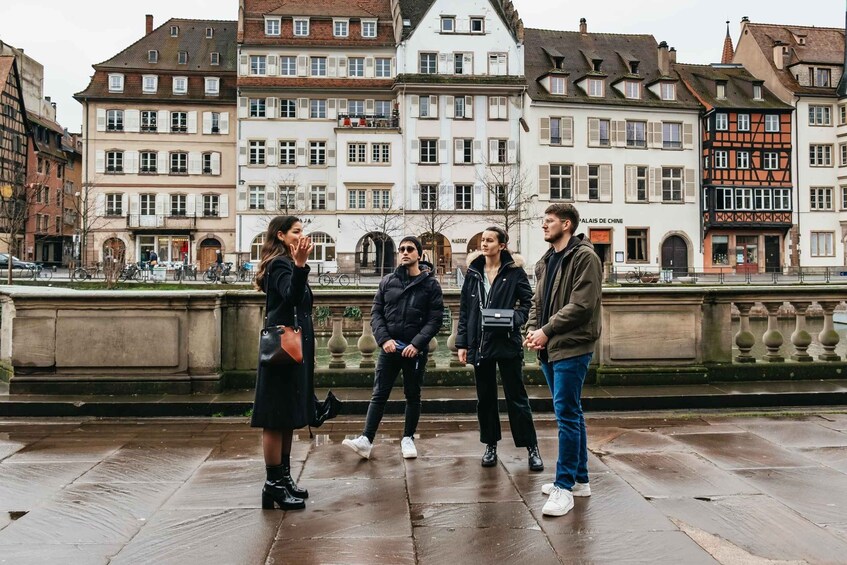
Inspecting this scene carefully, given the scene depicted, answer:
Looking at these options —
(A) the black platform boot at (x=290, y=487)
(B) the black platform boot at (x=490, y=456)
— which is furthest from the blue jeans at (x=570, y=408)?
(A) the black platform boot at (x=290, y=487)

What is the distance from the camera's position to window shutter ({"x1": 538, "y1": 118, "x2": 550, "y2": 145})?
49.3m

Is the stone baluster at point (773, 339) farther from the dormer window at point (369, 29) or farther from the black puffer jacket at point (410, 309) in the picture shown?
the dormer window at point (369, 29)

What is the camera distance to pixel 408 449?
594 cm

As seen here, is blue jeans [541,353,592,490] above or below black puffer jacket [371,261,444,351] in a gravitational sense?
below

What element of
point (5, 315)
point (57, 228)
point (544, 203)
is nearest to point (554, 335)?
point (5, 315)

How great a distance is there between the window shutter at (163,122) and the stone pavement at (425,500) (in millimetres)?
48197

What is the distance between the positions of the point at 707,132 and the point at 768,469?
49689 millimetres

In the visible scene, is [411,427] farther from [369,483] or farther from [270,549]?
[270,549]

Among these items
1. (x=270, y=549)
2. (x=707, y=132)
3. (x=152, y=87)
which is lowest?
(x=270, y=549)

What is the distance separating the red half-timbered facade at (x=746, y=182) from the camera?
50844mm

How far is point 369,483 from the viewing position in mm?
5266

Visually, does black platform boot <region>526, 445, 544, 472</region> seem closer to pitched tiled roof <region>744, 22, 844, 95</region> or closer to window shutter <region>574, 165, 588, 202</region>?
window shutter <region>574, 165, 588, 202</region>

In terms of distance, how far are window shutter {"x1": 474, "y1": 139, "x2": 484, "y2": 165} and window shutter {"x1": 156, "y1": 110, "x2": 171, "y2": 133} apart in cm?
2024

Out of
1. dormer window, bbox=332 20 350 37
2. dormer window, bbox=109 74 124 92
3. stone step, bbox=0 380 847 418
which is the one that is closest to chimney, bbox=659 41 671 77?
dormer window, bbox=332 20 350 37
